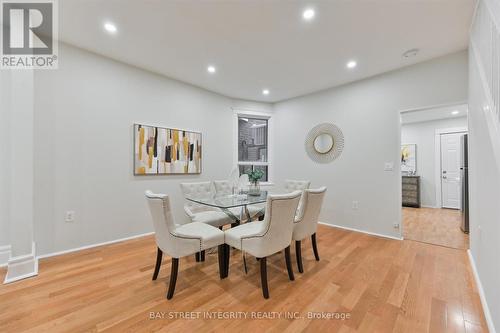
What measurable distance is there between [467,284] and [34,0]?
16.6 feet

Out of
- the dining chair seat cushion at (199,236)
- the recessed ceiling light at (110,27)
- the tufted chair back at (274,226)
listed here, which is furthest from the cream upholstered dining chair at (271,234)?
the recessed ceiling light at (110,27)

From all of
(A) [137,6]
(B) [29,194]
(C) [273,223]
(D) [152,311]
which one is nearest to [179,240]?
(D) [152,311]

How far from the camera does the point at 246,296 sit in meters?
1.80

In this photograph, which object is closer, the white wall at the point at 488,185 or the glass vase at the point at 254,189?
the white wall at the point at 488,185

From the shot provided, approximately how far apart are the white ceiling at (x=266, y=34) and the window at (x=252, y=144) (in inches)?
63.6

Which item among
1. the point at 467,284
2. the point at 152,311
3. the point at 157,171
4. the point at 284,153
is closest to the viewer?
the point at 152,311

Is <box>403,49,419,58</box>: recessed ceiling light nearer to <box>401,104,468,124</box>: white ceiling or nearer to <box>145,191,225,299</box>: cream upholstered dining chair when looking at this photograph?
<box>401,104,468,124</box>: white ceiling

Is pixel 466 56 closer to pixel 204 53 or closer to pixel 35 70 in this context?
pixel 204 53

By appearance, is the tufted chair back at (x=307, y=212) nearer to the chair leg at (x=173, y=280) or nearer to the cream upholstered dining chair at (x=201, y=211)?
Result: the cream upholstered dining chair at (x=201, y=211)

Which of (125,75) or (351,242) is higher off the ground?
(125,75)

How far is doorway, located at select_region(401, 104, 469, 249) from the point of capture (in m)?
5.07

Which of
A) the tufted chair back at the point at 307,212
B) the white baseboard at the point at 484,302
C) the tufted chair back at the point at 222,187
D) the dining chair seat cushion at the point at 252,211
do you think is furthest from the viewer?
the tufted chair back at the point at 222,187

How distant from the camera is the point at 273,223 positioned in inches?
69.3

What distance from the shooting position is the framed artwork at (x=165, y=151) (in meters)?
3.19
